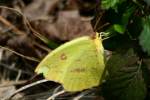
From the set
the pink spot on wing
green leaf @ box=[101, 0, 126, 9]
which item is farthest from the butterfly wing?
green leaf @ box=[101, 0, 126, 9]

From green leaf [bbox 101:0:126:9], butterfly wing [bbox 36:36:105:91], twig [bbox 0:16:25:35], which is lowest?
butterfly wing [bbox 36:36:105:91]

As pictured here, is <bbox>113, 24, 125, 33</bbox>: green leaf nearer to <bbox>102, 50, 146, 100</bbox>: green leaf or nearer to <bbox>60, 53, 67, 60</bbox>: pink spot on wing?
<bbox>102, 50, 146, 100</bbox>: green leaf

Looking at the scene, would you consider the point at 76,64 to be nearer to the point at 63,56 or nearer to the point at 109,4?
the point at 63,56

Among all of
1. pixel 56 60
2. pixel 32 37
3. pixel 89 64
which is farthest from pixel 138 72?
pixel 32 37

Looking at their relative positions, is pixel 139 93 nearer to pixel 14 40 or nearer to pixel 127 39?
pixel 127 39

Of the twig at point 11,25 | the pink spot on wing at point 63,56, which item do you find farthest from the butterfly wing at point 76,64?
the twig at point 11,25

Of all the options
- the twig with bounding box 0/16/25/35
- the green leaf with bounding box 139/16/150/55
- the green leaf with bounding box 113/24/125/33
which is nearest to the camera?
the green leaf with bounding box 139/16/150/55

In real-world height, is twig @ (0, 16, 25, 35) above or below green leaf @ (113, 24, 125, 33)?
above
